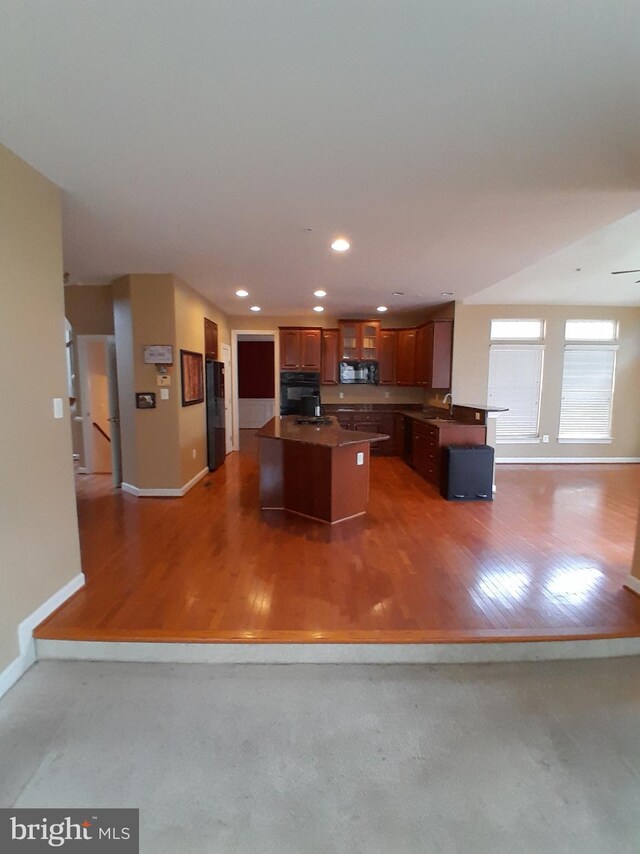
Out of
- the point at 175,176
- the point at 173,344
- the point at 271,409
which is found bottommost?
the point at 271,409

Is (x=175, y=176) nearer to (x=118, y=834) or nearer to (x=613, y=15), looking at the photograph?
(x=613, y=15)

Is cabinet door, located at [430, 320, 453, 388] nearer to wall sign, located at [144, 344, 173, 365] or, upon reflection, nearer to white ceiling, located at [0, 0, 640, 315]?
white ceiling, located at [0, 0, 640, 315]

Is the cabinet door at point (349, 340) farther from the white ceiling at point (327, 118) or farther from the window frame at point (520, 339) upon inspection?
the white ceiling at point (327, 118)

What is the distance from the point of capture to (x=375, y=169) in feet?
7.31

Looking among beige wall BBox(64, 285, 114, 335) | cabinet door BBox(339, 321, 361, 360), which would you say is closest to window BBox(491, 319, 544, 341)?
Result: cabinet door BBox(339, 321, 361, 360)

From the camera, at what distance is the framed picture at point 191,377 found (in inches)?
190

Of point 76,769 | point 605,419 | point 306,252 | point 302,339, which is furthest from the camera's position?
point 302,339

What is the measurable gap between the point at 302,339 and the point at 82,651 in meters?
6.07

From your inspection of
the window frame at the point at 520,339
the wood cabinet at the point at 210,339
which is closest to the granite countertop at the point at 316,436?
the wood cabinet at the point at 210,339

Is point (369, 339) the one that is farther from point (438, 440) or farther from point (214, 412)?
point (214, 412)

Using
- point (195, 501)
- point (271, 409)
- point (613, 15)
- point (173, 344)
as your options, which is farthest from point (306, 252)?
point (271, 409)

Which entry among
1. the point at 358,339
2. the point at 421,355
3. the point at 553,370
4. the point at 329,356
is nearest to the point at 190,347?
the point at 329,356

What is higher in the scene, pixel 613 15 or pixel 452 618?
pixel 613 15

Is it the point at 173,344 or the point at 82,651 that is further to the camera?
the point at 173,344
